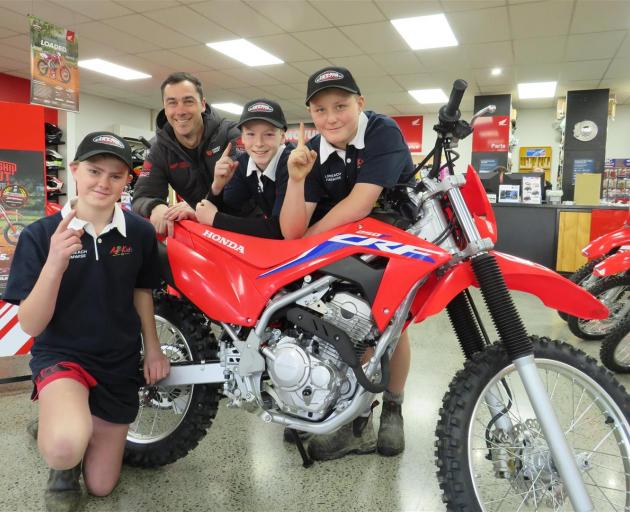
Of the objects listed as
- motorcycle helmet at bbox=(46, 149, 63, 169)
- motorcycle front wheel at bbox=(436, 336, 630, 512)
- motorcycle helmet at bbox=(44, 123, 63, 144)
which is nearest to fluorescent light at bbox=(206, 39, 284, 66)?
motorcycle helmet at bbox=(44, 123, 63, 144)

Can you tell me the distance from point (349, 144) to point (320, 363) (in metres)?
0.76

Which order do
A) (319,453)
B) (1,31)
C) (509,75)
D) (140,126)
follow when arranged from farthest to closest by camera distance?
1. (140,126)
2. (509,75)
3. (1,31)
4. (319,453)

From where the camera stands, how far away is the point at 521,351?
1.32 metres

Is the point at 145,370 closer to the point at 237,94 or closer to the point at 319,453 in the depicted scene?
the point at 319,453

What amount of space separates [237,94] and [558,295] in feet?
32.4

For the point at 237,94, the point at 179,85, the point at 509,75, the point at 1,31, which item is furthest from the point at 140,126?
the point at 179,85

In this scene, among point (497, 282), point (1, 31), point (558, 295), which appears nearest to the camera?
point (497, 282)

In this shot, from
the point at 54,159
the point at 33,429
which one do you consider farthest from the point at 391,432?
the point at 54,159

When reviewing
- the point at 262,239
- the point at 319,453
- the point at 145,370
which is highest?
the point at 262,239

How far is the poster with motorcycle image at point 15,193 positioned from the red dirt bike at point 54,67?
66.4 inches

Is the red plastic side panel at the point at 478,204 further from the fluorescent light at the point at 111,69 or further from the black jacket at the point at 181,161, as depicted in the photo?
the fluorescent light at the point at 111,69

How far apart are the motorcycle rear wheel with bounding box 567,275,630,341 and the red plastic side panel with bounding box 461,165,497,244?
218 cm

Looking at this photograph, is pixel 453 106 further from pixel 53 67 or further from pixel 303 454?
pixel 53 67

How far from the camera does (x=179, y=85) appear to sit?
7.52 ft
